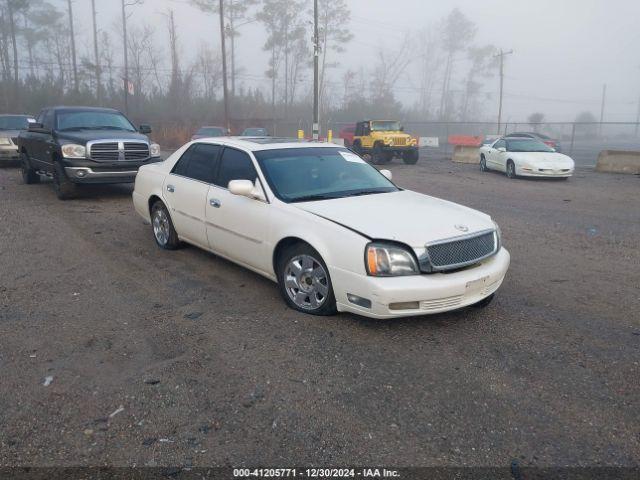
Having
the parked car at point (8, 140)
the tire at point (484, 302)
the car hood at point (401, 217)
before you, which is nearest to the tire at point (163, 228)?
the car hood at point (401, 217)

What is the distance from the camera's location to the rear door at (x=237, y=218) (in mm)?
4680

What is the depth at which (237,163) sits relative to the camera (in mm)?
5250

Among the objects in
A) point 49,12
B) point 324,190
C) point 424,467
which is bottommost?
point 424,467

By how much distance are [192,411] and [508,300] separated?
10.4 feet

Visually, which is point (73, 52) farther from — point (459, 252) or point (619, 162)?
point (459, 252)

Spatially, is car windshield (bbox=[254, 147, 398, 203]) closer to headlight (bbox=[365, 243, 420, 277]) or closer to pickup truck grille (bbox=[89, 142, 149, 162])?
headlight (bbox=[365, 243, 420, 277])

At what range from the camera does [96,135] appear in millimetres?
10000

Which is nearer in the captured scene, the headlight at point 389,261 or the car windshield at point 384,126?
the headlight at point 389,261

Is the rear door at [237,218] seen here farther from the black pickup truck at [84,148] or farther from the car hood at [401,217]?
the black pickup truck at [84,148]

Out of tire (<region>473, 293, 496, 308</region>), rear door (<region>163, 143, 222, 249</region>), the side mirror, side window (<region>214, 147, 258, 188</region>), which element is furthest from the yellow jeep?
tire (<region>473, 293, 496, 308</region>)

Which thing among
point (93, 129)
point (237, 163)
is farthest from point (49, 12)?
point (237, 163)

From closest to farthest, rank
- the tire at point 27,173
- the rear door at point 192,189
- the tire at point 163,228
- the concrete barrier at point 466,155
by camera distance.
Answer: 1. the rear door at point 192,189
2. the tire at point 163,228
3. the tire at point 27,173
4. the concrete barrier at point 466,155

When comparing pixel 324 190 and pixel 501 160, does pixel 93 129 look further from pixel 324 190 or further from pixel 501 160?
pixel 501 160

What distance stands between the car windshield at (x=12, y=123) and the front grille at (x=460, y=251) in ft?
52.4
